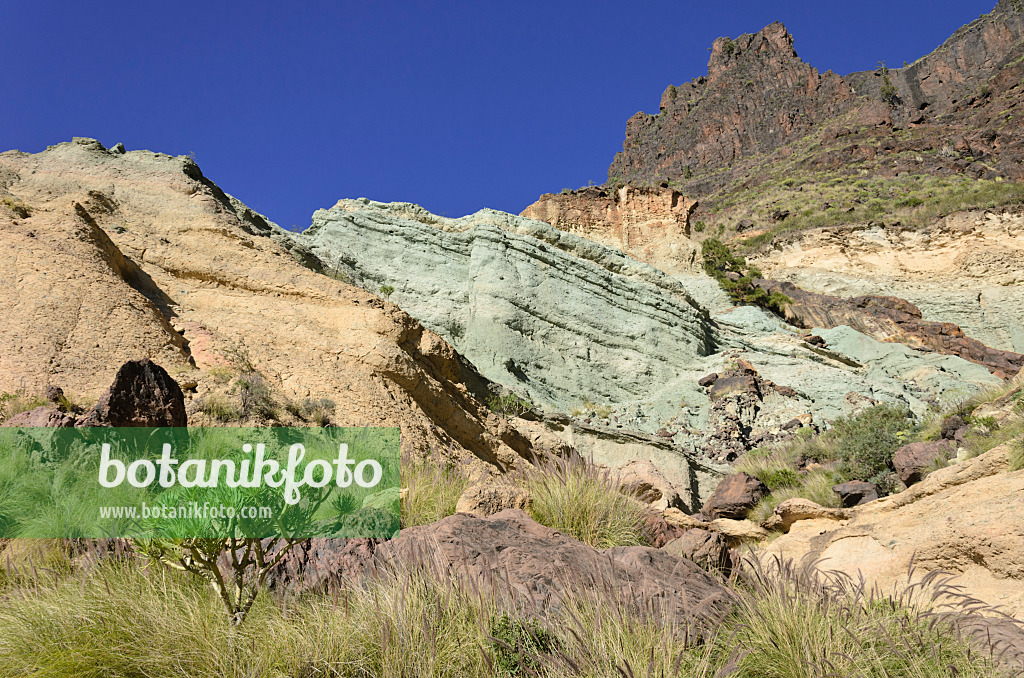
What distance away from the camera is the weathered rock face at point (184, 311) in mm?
6297

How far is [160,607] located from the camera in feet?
9.75

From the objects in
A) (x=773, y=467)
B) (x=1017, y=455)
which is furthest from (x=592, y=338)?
(x=1017, y=455)

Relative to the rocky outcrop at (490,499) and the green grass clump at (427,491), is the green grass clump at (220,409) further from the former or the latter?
the rocky outcrop at (490,499)

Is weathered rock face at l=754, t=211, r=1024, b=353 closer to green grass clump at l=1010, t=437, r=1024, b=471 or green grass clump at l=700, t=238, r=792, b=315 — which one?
green grass clump at l=700, t=238, r=792, b=315

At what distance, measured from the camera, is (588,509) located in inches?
210

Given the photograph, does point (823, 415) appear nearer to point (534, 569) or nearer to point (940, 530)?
point (940, 530)

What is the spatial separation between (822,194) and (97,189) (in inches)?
2374

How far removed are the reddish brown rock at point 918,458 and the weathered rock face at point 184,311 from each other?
5.54m

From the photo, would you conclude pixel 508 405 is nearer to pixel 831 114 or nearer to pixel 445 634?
pixel 445 634

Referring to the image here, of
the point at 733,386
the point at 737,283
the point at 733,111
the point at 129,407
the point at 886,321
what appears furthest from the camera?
the point at 733,111

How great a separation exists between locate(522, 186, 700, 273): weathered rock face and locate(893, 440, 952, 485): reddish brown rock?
27.3 metres

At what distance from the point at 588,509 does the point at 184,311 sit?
21.2ft

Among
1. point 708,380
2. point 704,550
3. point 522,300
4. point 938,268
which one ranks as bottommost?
point 704,550

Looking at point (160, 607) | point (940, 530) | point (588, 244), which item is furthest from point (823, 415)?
point (160, 607)
